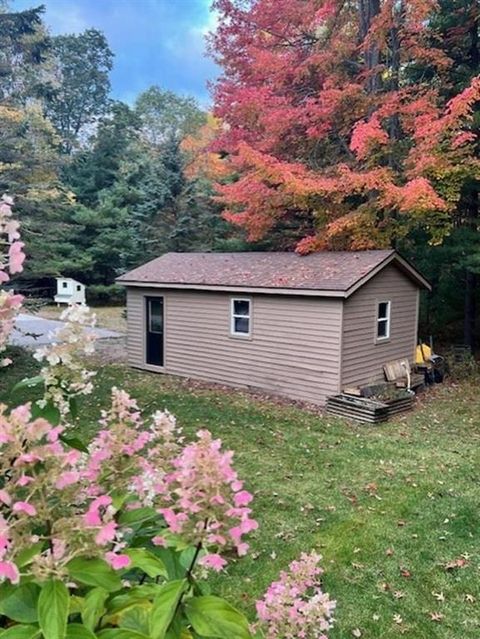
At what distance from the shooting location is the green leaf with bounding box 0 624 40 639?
0.94m

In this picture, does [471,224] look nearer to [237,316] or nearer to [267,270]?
[267,270]

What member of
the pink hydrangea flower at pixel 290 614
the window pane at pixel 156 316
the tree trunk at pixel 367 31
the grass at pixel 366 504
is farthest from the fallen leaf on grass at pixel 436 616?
the tree trunk at pixel 367 31

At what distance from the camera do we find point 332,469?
21.4ft

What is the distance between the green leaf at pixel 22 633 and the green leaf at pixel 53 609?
0.08 metres

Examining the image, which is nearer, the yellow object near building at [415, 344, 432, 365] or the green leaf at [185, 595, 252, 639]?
the green leaf at [185, 595, 252, 639]

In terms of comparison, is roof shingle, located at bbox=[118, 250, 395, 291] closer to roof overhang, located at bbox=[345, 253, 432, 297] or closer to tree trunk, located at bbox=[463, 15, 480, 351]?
roof overhang, located at bbox=[345, 253, 432, 297]

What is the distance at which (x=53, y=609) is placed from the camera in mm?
889

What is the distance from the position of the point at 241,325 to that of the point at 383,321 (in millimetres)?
3034

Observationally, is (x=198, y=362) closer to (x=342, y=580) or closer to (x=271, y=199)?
(x=271, y=199)

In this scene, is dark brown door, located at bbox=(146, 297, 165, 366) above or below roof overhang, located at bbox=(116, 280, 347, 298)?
below

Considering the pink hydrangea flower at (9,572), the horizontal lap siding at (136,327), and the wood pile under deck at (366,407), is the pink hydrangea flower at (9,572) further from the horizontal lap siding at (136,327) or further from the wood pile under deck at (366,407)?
the horizontal lap siding at (136,327)

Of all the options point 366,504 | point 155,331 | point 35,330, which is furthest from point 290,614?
point 35,330

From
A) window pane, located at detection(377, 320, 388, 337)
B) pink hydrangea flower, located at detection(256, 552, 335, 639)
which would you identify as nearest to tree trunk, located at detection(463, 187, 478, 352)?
window pane, located at detection(377, 320, 388, 337)

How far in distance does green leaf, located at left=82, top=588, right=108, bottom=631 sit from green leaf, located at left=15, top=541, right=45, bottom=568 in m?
0.17
